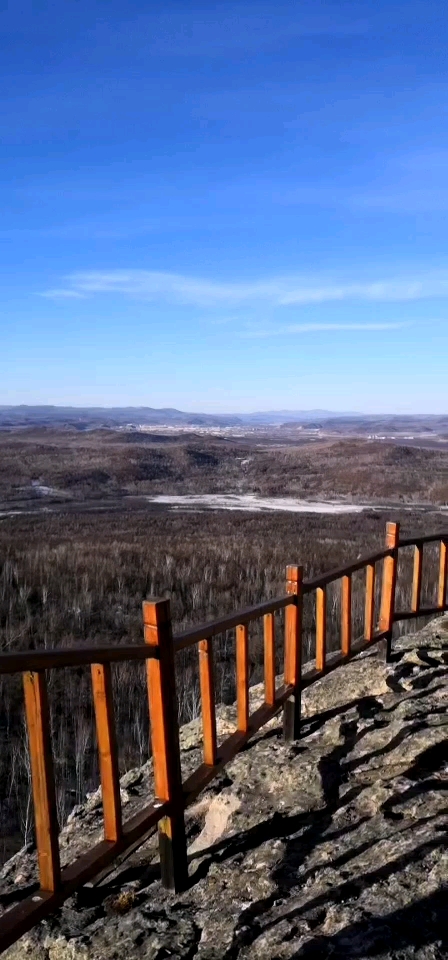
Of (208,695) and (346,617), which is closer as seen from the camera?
(208,695)

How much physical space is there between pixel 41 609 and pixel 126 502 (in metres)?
20.9

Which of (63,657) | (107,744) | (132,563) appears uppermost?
(63,657)

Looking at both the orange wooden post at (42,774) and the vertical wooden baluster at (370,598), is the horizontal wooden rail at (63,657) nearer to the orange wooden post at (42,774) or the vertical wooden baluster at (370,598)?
the orange wooden post at (42,774)

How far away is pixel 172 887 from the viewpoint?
375 centimetres

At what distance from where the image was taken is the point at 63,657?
2873 mm

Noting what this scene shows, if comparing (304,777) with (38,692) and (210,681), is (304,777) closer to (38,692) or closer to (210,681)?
(210,681)

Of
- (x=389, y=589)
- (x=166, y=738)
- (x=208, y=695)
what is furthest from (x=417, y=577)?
(x=166, y=738)

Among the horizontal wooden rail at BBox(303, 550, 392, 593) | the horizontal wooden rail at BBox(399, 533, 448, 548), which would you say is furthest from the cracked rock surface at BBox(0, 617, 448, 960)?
the horizontal wooden rail at BBox(399, 533, 448, 548)

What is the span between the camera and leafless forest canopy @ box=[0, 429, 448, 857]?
1043 centimetres

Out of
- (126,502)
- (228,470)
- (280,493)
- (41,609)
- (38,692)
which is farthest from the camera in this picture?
(228,470)

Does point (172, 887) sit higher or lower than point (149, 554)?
higher

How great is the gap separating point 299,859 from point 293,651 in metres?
1.71

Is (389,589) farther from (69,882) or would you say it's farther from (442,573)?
(69,882)

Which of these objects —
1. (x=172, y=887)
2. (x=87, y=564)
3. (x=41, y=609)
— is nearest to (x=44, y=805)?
(x=172, y=887)
